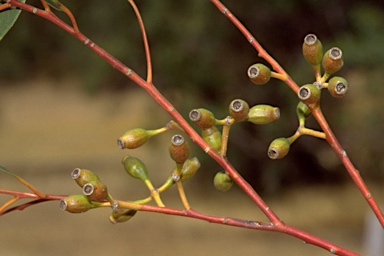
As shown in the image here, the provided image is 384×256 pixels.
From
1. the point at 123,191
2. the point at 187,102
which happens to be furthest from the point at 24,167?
the point at 187,102

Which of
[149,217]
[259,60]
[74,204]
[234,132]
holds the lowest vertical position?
[74,204]

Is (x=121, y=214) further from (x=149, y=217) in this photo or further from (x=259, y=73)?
(x=149, y=217)

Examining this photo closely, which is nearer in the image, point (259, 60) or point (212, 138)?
point (212, 138)

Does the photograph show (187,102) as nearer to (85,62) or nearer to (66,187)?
(85,62)

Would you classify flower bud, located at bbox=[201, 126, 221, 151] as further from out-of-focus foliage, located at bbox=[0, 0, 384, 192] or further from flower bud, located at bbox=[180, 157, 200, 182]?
out-of-focus foliage, located at bbox=[0, 0, 384, 192]

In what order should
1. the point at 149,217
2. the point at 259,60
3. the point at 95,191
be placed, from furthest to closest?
1. the point at 149,217
2. the point at 259,60
3. the point at 95,191

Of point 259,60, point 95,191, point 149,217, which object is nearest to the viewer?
point 95,191

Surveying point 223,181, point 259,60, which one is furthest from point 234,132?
point 223,181

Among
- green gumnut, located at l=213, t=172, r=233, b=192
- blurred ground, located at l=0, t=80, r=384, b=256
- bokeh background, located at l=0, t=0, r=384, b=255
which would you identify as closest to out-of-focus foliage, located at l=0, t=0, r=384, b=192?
bokeh background, located at l=0, t=0, r=384, b=255
